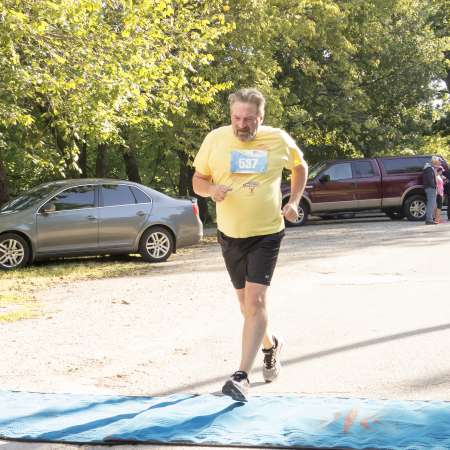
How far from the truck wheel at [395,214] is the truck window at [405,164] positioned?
127 cm

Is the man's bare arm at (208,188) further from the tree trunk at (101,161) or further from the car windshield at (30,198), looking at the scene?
the tree trunk at (101,161)

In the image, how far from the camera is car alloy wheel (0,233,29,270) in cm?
1345

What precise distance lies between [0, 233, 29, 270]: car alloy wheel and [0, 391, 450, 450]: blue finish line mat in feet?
27.0

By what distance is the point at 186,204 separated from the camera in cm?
1498

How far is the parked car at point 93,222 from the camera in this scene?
13.6m

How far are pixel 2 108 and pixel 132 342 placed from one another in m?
8.27

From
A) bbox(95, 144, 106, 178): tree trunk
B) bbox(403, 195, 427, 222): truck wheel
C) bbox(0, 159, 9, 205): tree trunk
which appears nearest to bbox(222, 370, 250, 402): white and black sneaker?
bbox(0, 159, 9, 205): tree trunk

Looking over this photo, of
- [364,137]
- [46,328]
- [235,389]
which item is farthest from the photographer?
[364,137]

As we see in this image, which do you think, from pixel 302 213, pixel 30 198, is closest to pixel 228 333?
pixel 30 198

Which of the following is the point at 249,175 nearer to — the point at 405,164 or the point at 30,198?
the point at 30,198

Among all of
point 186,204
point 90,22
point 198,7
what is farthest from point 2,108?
point 198,7

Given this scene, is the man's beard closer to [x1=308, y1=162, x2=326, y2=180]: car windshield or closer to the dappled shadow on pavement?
the dappled shadow on pavement

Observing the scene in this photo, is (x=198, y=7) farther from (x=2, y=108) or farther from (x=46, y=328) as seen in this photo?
Answer: (x=46, y=328)

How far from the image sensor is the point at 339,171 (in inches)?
913
